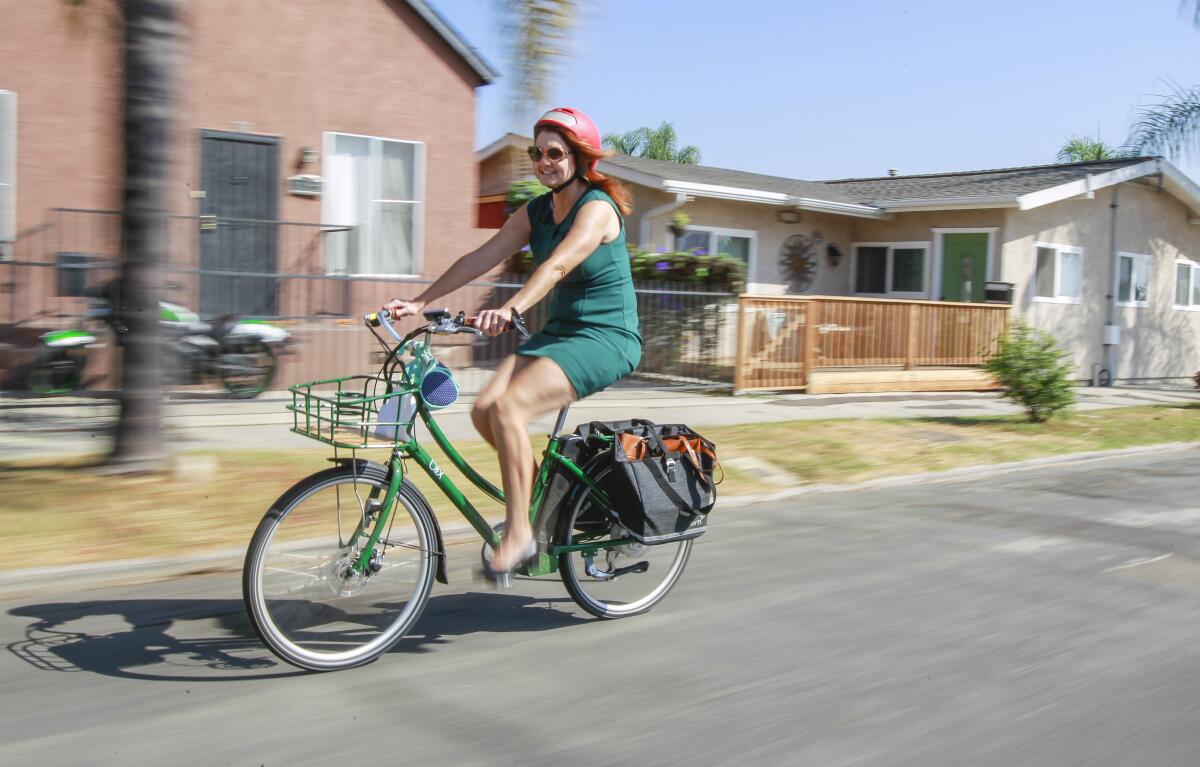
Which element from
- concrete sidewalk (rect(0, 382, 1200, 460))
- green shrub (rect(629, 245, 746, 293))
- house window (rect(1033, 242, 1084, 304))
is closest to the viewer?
concrete sidewalk (rect(0, 382, 1200, 460))

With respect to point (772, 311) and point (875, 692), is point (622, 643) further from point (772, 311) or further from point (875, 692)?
point (772, 311)

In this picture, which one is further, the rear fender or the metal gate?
the metal gate

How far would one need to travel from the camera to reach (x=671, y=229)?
61.6 ft

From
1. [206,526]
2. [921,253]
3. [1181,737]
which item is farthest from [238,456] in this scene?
[921,253]

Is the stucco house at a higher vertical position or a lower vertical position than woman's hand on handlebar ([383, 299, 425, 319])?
higher

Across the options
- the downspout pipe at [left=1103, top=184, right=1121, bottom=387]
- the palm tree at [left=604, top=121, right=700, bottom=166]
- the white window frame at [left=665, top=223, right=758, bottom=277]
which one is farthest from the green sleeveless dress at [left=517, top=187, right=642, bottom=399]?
the palm tree at [left=604, top=121, right=700, bottom=166]

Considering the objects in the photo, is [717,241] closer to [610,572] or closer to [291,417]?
[291,417]

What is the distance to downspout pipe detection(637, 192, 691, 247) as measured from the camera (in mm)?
18484

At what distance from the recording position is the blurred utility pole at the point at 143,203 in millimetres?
6953

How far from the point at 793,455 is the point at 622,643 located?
216 inches

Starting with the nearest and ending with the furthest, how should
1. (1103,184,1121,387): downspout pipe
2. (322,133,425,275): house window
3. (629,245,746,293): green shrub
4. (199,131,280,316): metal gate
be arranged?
1. (199,131,280,316): metal gate
2. (322,133,425,275): house window
3. (629,245,746,293): green shrub
4. (1103,184,1121,387): downspout pipe

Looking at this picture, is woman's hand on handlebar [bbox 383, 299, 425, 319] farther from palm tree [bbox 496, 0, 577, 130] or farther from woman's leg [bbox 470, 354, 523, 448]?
palm tree [bbox 496, 0, 577, 130]

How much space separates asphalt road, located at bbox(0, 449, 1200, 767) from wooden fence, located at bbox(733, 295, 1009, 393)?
8.46 metres

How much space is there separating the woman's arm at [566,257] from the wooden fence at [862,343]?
33.2 feet
